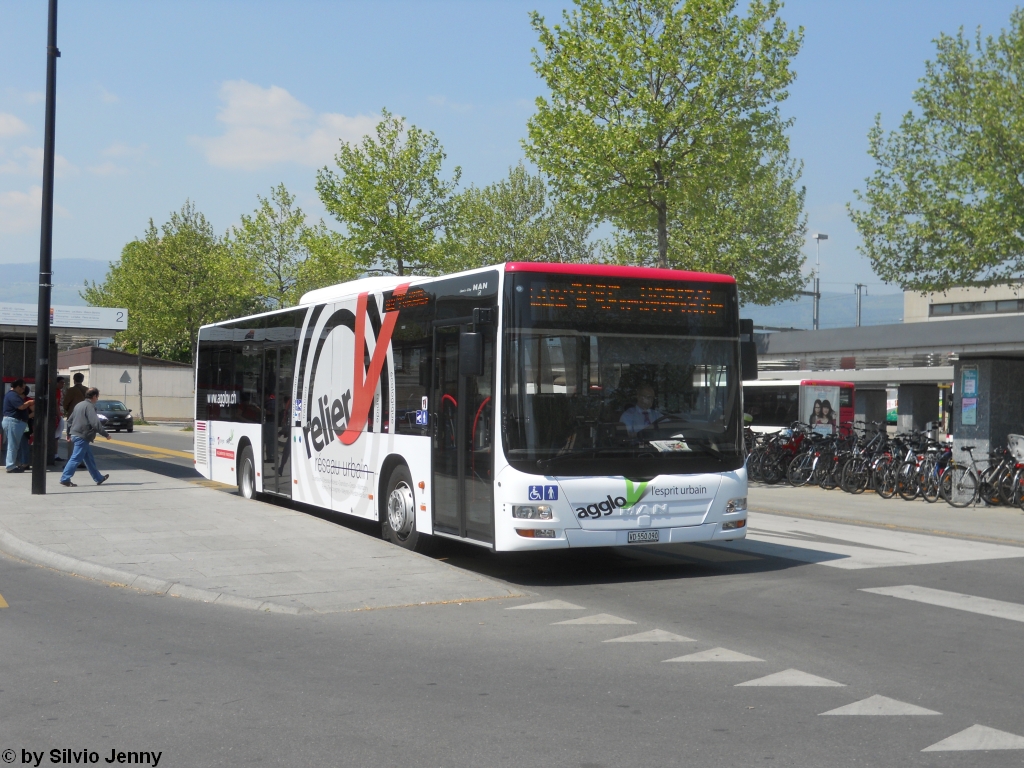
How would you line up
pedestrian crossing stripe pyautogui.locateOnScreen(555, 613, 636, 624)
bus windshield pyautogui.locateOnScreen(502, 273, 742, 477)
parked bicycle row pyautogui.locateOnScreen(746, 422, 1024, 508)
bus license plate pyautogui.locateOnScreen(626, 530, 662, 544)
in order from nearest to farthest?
pedestrian crossing stripe pyautogui.locateOnScreen(555, 613, 636, 624) → bus windshield pyautogui.locateOnScreen(502, 273, 742, 477) → bus license plate pyautogui.locateOnScreen(626, 530, 662, 544) → parked bicycle row pyautogui.locateOnScreen(746, 422, 1024, 508)

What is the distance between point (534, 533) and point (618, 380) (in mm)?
1567

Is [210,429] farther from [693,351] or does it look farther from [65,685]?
[65,685]

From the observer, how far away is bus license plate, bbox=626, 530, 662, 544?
10.1 meters

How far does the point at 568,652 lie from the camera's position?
7.22 metres

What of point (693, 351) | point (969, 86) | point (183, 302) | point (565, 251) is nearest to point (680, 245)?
point (565, 251)

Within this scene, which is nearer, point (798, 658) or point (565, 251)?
point (798, 658)

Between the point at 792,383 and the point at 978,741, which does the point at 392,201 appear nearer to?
the point at 792,383

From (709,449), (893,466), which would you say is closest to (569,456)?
(709,449)

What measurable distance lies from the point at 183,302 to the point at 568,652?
164ft

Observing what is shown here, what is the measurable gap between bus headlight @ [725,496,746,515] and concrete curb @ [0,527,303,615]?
416cm

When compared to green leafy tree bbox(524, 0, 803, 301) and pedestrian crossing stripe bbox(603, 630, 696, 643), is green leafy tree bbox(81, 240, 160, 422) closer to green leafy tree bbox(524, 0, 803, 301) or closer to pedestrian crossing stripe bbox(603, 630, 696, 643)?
green leafy tree bbox(524, 0, 803, 301)

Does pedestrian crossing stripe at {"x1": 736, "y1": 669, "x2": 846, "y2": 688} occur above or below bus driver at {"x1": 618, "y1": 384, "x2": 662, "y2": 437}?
below

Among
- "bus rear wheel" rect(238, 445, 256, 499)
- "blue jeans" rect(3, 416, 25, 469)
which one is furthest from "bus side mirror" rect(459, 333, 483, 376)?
"blue jeans" rect(3, 416, 25, 469)

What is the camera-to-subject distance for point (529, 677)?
6.55 metres
